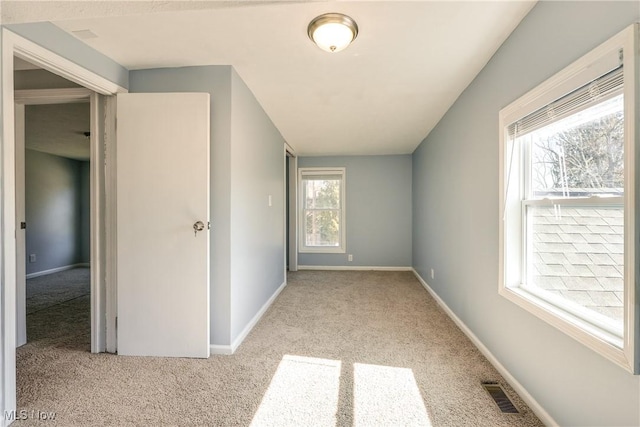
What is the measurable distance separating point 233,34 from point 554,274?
2420 millimetres

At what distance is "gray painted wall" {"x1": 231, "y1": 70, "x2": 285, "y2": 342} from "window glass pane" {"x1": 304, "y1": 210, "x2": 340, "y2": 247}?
5.73ft

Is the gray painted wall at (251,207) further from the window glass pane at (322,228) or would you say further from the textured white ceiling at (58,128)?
the textured white ceiling at (58,128)

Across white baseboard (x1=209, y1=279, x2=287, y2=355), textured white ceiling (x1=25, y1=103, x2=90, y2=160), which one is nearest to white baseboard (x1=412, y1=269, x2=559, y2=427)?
white baseboard (x1=209, y1=279, x2=287, y2=355)

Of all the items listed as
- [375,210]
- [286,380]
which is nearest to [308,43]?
[286,380]

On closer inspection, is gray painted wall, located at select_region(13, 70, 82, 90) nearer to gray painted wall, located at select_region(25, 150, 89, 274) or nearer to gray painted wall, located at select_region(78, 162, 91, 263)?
gray painted wall, located at select_region(25, 150, 89, 274)

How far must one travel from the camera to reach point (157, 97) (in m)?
2.20

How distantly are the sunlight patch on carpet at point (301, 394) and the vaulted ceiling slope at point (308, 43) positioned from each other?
1.95 metres

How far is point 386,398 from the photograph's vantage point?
172 cm

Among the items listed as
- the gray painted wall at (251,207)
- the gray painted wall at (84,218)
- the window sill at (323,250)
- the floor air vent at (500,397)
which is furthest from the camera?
the gray painted wall at (84,218)

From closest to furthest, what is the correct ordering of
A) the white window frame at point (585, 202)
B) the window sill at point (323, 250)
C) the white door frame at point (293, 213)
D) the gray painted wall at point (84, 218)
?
1. the white window frame at point (585, 202)
2. the white door frame at point (293, 213)
3. the window sill at point (323, 250)
4. the gray painted wall at point (84, 218)

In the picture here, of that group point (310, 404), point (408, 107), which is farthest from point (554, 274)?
point (408, 107)

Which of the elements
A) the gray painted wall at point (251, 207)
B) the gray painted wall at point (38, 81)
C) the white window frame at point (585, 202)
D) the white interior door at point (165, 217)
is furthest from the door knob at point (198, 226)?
the white window frame at point (585, 202)

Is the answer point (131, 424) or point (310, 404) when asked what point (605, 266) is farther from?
point (131, 424)

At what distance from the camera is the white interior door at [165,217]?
2.18 metres
